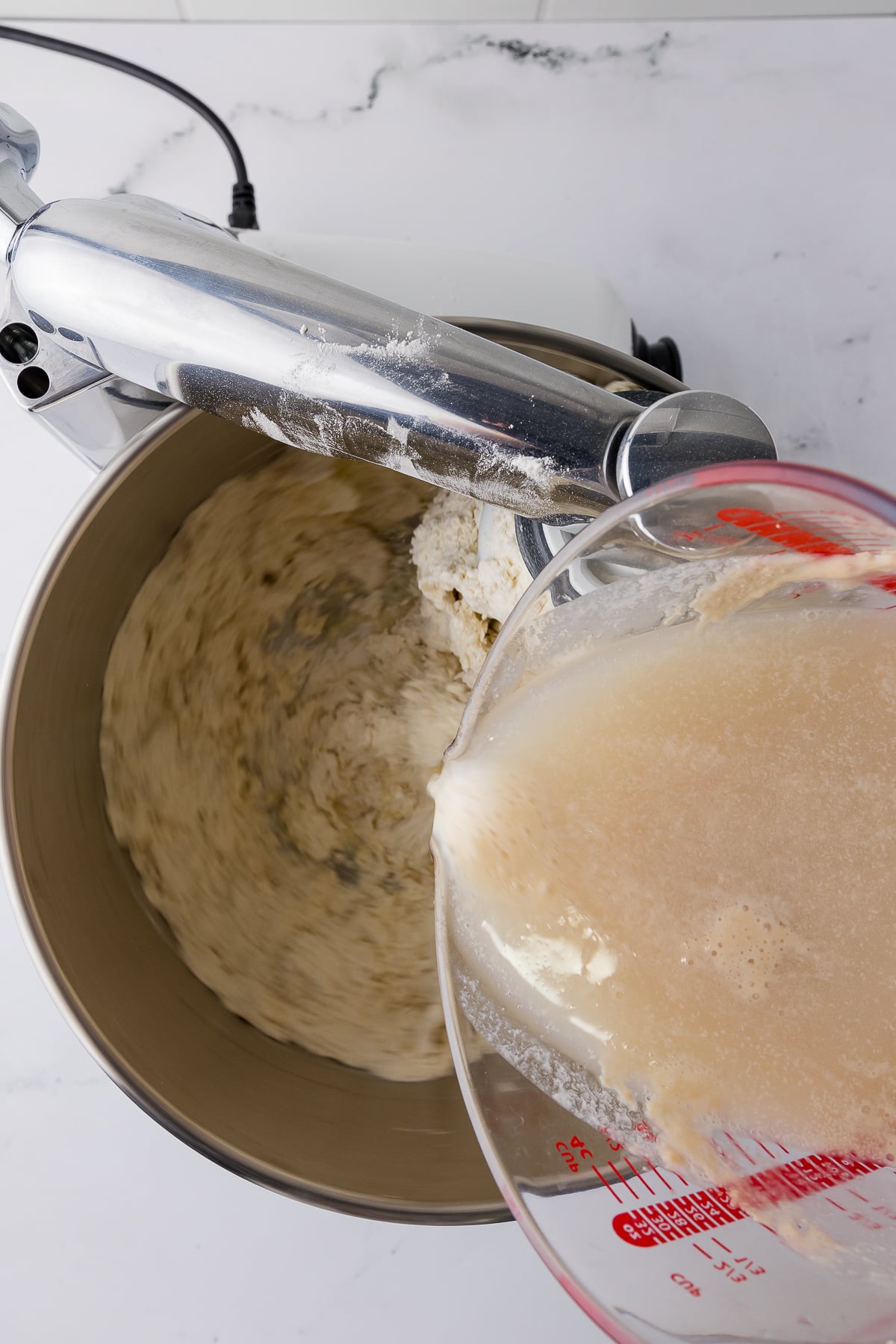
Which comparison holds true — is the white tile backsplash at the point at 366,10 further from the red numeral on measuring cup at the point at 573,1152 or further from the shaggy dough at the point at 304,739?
the red numeral on measuring cup at the point at 573,1152

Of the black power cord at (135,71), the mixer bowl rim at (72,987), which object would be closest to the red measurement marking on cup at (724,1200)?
the mixer bowl rim at (72,987)

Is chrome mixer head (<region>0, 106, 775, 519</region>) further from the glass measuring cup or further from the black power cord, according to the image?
the black power cord

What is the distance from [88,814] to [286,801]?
0.45ft

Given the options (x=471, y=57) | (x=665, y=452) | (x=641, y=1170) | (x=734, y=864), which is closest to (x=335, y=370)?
(x=665, y=452)

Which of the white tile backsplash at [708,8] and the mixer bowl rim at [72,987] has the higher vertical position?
the white tile backsplash at [708,8]

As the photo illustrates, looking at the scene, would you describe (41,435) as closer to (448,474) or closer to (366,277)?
(366,277)

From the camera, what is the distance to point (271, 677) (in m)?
0.65

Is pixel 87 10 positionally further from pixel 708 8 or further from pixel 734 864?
pixel 734 864

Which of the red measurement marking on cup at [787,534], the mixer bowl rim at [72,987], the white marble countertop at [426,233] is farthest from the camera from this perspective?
the white marble countertop at [426,233]

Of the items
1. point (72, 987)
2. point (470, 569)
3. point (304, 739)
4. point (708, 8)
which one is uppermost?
point (708, 8)

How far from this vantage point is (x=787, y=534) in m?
0.36

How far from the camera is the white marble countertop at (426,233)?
2.30 ft

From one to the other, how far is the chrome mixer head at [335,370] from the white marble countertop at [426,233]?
0.30 metres

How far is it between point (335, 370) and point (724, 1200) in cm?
40
